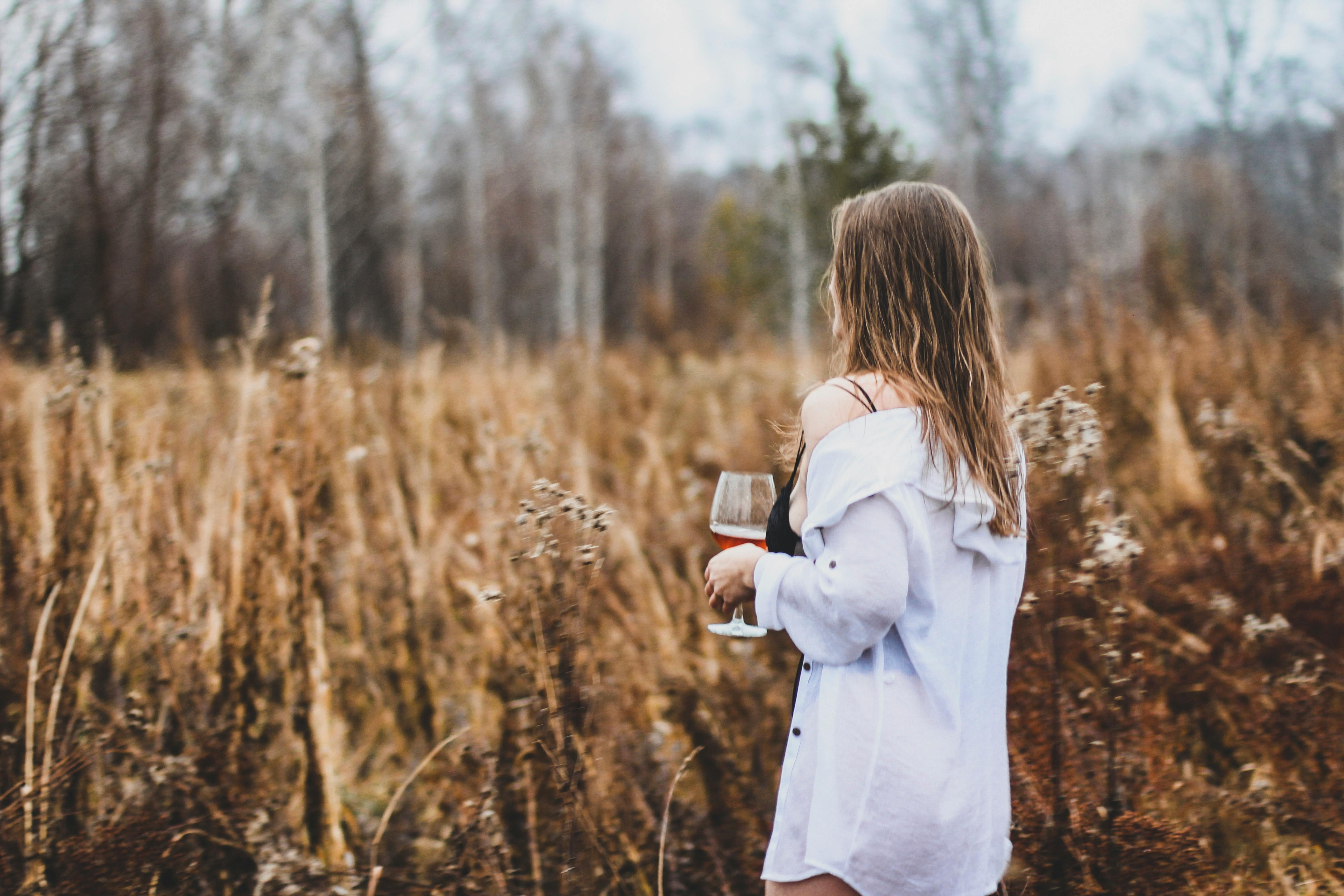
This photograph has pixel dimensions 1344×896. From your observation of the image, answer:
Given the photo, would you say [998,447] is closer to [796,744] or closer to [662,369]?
[796,744]

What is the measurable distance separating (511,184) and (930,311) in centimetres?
2265

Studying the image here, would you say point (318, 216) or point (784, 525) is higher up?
point (318, 216)

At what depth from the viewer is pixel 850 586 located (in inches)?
42.5

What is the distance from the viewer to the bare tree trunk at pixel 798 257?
13422 mm

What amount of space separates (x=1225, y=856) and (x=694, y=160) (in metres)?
31.7

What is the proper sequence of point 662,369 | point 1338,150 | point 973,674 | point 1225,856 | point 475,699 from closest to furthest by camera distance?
point 973,674 < point 1225,856 < point 475,699 < point 662,369 < point 1338,150

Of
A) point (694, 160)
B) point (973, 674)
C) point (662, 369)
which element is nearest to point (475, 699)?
point (973, 674)

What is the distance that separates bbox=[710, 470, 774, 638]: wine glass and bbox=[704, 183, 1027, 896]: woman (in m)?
0.06

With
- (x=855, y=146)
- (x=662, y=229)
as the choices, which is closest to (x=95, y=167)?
(x=855, y=146)

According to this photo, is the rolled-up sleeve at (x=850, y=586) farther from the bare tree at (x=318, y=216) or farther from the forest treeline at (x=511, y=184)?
the bare tree at (x=318, y=216)

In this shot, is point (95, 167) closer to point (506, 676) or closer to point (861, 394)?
point (506, 676)

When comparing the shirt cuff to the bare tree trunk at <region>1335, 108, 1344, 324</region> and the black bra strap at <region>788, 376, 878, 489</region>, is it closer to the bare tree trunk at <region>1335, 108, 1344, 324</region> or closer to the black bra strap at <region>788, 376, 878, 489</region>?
the black bra strap at <region>788, 376, 878, 489</region>

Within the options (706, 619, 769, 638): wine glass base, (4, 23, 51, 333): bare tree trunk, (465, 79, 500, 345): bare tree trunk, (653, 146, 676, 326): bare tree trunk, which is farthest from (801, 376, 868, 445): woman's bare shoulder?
(653, 146, 676, 326): bare tree trunk

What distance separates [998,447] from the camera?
1221mm
